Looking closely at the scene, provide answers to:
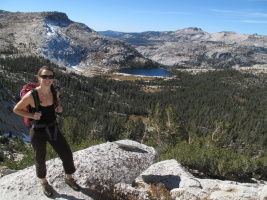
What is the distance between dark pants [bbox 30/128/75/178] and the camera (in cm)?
763

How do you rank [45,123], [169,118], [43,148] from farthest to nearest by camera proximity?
1. [169,118]
2. [43,148]
3. [45,123]

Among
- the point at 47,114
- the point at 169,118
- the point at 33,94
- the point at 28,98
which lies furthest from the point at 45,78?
the point at 169,118

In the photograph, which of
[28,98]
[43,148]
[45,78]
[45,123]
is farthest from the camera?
[43,148]

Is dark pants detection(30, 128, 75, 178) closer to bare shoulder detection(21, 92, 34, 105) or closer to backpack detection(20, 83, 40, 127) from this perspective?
backpack detection(20, 83, 40, 127)

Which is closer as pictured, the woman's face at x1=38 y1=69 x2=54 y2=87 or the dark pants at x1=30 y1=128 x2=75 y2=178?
the woman's face at x1=38 y1=69 x2=54 y2=87

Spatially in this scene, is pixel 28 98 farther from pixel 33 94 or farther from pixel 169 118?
pixel 169 118

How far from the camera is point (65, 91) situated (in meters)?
135

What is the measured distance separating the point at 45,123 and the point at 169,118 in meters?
36.6

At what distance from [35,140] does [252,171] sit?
21.4 m

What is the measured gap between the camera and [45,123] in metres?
7.52

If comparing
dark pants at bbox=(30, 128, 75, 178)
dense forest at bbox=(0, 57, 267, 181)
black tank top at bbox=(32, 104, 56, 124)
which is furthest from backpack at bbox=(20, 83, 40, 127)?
dense forest at bbox=(0, 57, 267, 181)

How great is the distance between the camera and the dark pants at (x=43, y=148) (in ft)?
25.0

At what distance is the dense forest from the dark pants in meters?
10.2

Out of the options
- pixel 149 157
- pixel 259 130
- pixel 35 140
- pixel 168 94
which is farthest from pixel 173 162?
pixel 168 94
